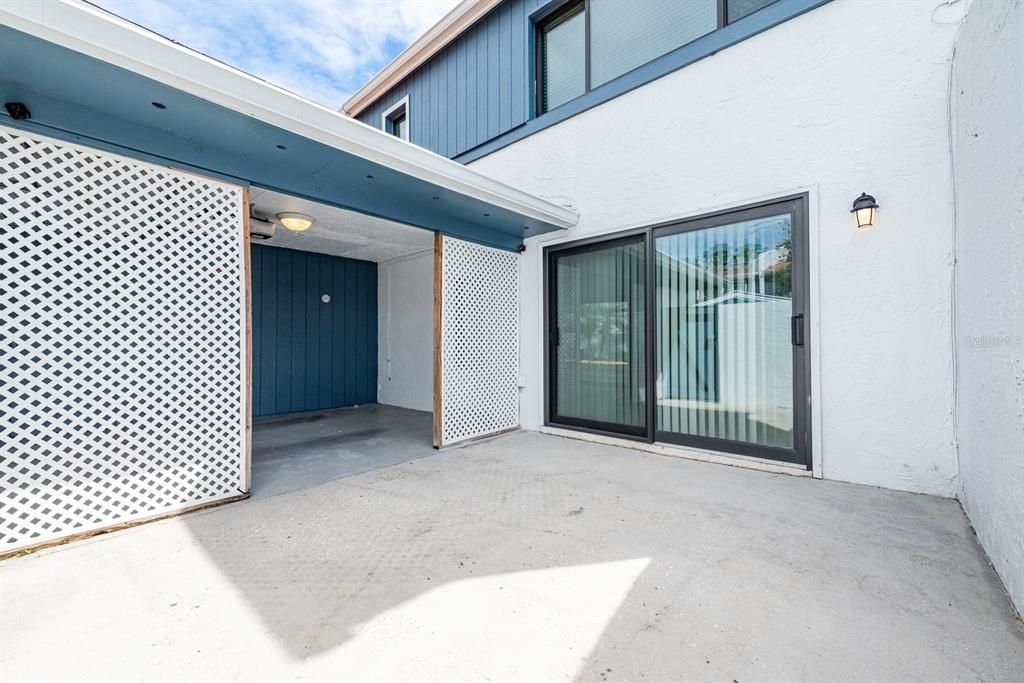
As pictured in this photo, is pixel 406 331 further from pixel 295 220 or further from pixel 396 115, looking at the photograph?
pixel 396 115

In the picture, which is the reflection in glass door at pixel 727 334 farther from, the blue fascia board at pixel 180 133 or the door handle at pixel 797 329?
the blue fascia board at pixel 180 133

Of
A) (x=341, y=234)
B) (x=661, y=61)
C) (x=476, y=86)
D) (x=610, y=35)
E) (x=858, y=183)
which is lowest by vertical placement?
(x=858, y=183)

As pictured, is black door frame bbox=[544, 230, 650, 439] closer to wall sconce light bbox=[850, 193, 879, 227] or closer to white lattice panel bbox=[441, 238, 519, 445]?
white lattice panel bbox=[441, 238, 519, 445]

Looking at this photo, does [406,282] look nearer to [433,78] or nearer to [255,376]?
[255,376]

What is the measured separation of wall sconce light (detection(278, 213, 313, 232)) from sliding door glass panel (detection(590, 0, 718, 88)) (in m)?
3.62

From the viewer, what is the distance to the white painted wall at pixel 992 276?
67.8 inches

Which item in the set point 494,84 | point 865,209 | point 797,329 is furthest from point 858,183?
point 494,84

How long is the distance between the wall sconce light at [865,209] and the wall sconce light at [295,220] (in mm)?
5006

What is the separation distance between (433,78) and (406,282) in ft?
11.0

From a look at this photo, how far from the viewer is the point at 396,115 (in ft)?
25.6

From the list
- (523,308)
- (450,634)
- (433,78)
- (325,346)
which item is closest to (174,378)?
(450,634)

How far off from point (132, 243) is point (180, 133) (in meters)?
0.75

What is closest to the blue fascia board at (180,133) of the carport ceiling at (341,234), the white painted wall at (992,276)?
the carport ceiling at (341,234)

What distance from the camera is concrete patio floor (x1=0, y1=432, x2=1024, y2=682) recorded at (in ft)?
4.81
